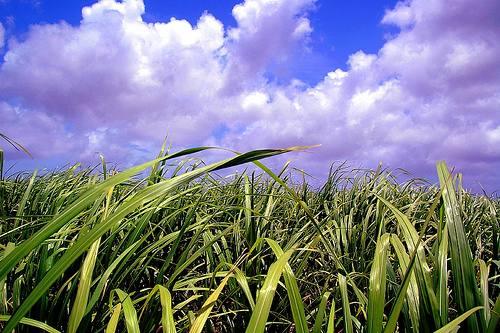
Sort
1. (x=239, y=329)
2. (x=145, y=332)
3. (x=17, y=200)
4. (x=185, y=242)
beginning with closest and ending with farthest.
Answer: (x=145, y=332) → (x=239, y=329) → (x=185, y=242) → (x=17, y=200)

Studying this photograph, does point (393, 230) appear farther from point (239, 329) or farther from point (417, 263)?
point (417, 263)

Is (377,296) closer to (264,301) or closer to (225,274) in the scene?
(264,301)

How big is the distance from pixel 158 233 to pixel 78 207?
142 centimetres

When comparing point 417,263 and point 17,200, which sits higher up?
point 17,200

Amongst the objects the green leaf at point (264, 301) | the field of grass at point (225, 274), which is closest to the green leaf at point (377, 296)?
the field of grass at point (225, 274)

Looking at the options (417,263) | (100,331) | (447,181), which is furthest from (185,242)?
(447,181)

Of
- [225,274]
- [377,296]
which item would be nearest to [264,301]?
[377,296]

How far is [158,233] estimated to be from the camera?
91.2 inches

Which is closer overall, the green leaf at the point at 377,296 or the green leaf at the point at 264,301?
the green leaf at the point at 264,301

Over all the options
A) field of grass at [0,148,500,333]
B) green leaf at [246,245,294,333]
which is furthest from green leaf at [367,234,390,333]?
green leaf at [246,245,294,333]

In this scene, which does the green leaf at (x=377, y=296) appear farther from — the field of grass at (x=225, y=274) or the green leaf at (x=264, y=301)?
the green leaf at (x=264, y=301)

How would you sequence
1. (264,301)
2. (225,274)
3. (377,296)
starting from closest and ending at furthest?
1. (264,301)
2. (377,296)
3. (225,274)

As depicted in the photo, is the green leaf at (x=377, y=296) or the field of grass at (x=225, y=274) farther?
the green leaf at (x=377, y=296)

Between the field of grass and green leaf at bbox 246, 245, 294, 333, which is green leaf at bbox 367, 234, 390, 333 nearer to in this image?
the field of grass
